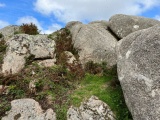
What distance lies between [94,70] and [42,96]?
14.1 ft

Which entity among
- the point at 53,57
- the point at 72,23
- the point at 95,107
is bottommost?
the point at 95,107

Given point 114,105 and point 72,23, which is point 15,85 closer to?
point 114,105

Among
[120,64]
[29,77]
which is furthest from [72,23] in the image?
[120,64]

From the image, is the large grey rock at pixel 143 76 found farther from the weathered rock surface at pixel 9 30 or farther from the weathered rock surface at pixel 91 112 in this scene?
the weathered rock surface at pixel 9 30

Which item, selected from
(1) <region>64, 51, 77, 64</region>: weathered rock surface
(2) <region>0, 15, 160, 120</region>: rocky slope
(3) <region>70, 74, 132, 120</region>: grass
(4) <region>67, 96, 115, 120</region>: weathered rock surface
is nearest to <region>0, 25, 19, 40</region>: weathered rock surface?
(2) <region>0, 15, 160, 120</region>: rocky slope

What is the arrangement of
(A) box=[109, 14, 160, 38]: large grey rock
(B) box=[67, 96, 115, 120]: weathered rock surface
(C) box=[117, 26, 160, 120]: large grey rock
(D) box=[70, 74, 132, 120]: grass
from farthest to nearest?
(A) box=[109, 14, 160, 38]: large grey rock
(D) box=[70, 74, 132, 120]: grass
(B) box=[67, 96, 115, 120]: weathered rock surface
(C) box=[117, 26, 160, 120]: large grey rock

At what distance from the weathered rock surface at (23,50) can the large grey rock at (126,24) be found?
5441mm

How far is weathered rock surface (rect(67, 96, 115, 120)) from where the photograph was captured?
45.5ft

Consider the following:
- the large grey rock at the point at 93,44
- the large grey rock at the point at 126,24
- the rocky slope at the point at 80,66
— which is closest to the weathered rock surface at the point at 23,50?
the rocky slope at the point at 80,66

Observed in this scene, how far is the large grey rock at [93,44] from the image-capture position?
61.8 ft

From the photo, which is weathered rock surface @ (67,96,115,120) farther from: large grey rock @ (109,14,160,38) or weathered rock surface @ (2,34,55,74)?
large grey rock @ (109,14,160,38)

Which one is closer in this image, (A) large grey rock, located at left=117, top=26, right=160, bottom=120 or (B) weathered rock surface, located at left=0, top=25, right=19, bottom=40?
(A) large grey rock, located at left=117, top=26, right=160, bottom=120

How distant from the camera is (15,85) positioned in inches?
622

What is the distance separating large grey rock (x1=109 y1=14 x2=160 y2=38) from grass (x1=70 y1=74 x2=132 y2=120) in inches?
229
